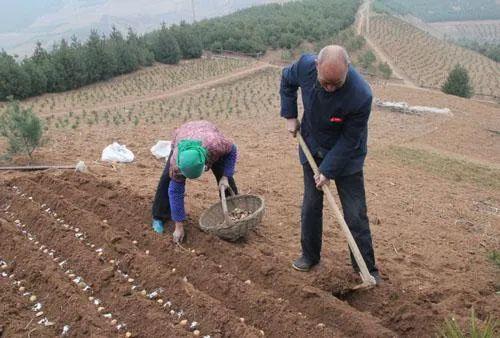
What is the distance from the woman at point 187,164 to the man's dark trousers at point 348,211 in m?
0.81

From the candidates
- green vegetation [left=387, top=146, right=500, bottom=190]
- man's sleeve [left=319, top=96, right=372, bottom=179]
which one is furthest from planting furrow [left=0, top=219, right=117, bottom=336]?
green vegetation [left=387, top=146, right=500, bottom=190]

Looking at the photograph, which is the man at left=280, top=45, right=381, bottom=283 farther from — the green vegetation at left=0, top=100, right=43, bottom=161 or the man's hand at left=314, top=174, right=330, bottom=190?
the green vegetation at left=0, top=100, right=43, bottom=161

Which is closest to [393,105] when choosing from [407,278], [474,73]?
[407,278]

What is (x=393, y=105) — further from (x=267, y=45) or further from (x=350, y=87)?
(x=267, y=45)

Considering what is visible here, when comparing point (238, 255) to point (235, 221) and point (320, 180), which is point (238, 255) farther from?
point (320, 180)

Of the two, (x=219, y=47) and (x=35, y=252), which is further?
(x=219, y=47)

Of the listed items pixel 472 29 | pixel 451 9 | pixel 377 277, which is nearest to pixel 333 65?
pixel 377 277

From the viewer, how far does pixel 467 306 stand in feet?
11.6

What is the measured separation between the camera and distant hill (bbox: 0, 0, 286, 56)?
127 m

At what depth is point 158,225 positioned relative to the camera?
14.5 ft

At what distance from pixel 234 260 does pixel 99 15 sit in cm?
16150

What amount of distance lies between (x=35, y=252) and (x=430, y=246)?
363 cm

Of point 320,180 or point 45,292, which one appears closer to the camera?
point 320,180

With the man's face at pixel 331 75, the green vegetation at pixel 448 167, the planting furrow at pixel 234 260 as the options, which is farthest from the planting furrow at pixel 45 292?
the green vegetation at pixel 448 167
